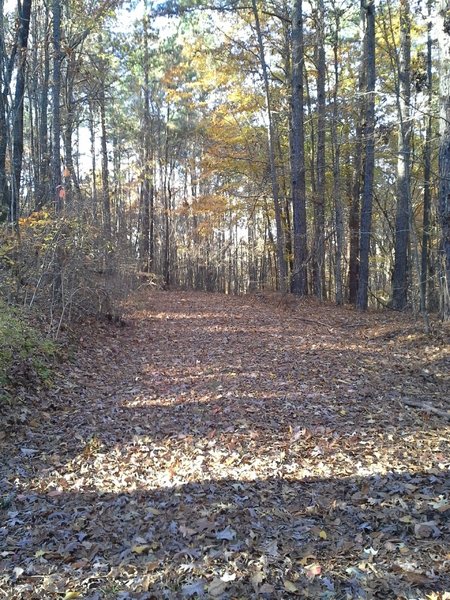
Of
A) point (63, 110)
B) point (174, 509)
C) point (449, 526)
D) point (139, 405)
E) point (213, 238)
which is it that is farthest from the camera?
point (213, 238)

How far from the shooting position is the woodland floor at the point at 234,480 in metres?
3.03

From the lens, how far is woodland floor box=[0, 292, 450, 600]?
303cm

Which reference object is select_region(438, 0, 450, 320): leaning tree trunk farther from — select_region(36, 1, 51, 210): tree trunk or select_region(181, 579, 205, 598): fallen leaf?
select_region(36, 1, 51, 210): tree trunk

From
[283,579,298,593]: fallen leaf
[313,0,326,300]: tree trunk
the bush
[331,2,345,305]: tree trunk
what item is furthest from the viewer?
[313,0,326,300]: tree trunk

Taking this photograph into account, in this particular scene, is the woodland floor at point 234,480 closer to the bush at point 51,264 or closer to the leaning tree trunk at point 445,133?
the bush at point 51,264

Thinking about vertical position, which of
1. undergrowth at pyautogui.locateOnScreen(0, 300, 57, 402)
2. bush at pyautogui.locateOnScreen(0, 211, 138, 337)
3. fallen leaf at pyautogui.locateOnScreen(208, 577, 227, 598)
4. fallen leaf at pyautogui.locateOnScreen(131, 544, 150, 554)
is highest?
bush at pyautogui.locateOnScreen(0, 211, 138, 337)

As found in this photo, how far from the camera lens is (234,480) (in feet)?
14.0

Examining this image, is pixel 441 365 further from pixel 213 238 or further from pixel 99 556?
pixel 213 238

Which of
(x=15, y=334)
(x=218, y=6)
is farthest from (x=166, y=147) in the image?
(x=15, y=334)

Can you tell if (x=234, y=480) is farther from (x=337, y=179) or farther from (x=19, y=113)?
(x=337, y=179)

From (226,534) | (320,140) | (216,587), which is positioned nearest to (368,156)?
(320,140)

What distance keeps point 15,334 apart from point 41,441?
2033 mm

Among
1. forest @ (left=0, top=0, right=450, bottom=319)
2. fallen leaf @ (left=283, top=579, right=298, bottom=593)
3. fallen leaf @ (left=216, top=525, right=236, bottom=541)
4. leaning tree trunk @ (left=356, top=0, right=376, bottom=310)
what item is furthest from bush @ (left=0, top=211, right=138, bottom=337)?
leaning tree trunk @ (left=356, top=0, right=376, bottom=310)

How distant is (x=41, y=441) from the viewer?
531cm
